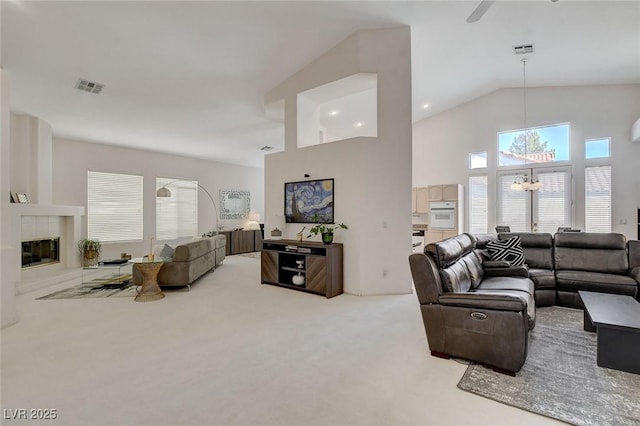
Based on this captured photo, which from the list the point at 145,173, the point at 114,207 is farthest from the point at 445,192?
the point at 114,207

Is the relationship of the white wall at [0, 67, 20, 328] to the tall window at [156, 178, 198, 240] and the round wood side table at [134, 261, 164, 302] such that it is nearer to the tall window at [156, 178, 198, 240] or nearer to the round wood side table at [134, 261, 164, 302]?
the round wood side table at [134, 261, 164, 302]

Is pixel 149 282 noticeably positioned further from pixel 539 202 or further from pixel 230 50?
pixel 539 202

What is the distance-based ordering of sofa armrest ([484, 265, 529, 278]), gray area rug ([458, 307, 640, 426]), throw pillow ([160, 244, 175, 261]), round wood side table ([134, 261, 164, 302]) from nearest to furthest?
gray area rug ([458, 307, 640, 426]) → sofa armrest ([484, 265, 529, 278]) → round wood side table ([134, 261, 164, 302]) → throw pillow ([160, 244, 175, 261])

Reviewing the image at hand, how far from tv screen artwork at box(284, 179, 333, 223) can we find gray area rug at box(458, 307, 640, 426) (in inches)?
121

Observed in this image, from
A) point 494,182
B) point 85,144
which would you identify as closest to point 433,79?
point 494,182

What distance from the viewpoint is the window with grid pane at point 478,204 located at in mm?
7828

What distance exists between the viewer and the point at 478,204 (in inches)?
311

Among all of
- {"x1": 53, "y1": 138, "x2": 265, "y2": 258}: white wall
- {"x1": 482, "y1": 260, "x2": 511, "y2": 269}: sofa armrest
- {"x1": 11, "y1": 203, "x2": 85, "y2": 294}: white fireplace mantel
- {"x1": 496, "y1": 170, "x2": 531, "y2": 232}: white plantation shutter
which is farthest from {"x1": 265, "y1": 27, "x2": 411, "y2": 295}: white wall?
{"x1": 53, "y1": 138, "x2": 265, "y2": 258}: white wall

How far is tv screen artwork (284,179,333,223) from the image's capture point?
191 inches

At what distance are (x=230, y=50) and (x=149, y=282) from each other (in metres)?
3.62

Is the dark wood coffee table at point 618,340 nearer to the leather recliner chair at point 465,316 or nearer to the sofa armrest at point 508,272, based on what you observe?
the leather recliner chair at point 465,316

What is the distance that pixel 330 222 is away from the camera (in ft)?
15.9

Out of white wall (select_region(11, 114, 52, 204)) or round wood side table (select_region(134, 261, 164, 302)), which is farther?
white wall (select_region(11, 114, 52, 204))

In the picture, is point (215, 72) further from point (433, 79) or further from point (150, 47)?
point (433, 79)
